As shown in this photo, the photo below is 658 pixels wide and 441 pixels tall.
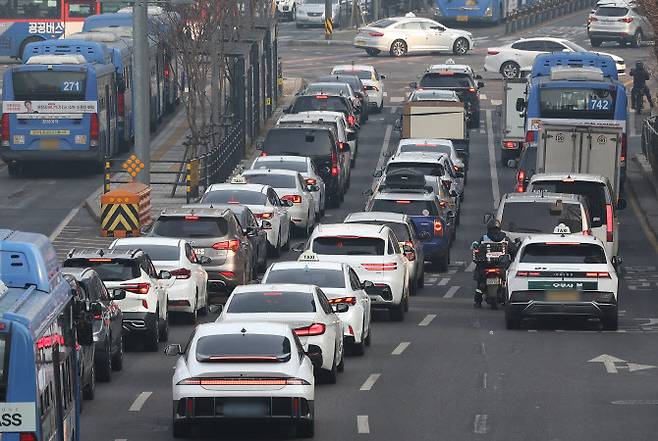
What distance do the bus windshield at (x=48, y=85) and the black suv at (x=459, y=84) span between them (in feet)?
55.3

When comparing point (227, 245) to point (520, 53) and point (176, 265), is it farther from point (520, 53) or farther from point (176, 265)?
point (520, 53)

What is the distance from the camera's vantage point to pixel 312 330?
76.8 ft

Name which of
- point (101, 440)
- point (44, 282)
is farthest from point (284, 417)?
point (44, 282)

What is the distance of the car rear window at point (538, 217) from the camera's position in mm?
35094

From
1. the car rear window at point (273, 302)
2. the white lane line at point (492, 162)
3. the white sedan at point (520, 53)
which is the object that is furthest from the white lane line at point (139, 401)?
the white sedan at point (520, 53)

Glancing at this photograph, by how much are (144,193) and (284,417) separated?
77.4 feet

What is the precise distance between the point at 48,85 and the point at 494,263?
20445 millimetres

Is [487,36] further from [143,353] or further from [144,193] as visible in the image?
[143,353]

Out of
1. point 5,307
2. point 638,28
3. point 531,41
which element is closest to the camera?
point 5,307

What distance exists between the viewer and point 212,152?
162 feet

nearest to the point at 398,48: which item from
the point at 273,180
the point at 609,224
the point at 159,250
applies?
the point at 273,180

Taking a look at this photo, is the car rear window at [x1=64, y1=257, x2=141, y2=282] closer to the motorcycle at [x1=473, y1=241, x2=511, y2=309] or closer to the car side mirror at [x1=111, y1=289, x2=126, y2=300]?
the car side mirror at [x1=111, y1=289, x2=126, y2=300]

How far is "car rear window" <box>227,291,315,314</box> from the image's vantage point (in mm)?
23750

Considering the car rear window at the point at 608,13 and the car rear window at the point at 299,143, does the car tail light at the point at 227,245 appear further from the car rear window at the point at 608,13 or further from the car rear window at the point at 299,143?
the car rear window at the point at 608,13
